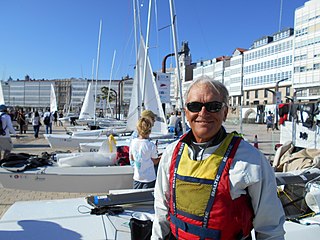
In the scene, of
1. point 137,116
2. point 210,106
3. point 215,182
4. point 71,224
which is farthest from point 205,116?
point 137,116

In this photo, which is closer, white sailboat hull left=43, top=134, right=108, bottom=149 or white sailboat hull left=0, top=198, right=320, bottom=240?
white sailboat hull left=0, top=198, right=320, bottom=240

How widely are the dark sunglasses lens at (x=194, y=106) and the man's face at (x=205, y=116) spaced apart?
0.02m

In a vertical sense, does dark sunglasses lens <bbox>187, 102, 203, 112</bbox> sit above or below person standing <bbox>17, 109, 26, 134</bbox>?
above

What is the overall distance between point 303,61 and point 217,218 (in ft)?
181

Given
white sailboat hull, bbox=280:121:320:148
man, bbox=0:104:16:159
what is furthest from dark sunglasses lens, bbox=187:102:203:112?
man, bbox=0:104:16:159

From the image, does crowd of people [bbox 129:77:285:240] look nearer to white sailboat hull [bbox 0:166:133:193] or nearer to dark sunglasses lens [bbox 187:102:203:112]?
dark sunglasses lens [bbox 187:102:203:112]

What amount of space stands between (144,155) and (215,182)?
2423 mm

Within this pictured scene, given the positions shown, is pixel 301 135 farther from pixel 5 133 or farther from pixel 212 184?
pixel 5 133

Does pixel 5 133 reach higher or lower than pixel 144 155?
lower

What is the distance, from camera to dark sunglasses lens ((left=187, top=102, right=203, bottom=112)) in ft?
5.05

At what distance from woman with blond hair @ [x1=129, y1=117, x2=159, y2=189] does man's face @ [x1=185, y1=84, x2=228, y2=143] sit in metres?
2.24

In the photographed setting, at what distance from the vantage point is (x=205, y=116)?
1.52 metres

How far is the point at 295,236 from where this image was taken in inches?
105

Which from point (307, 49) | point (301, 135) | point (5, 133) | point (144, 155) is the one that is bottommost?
point (5, 133)
